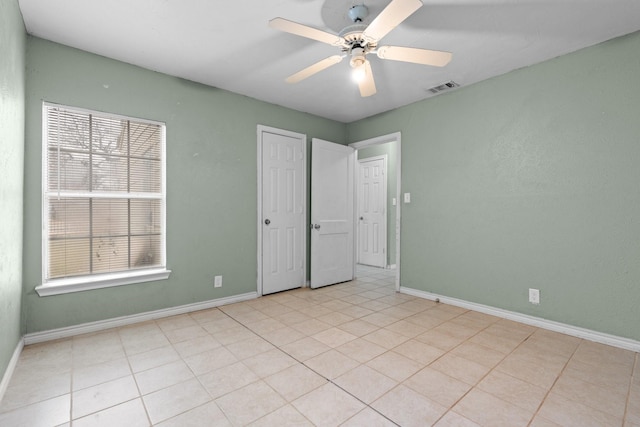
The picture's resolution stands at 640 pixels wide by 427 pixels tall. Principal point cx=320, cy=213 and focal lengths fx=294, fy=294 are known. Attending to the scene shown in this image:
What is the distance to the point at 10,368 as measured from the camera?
186cm

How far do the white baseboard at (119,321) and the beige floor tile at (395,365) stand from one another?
6.38 ft

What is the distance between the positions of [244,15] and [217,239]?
2.18 m

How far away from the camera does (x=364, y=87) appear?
2.33 meters

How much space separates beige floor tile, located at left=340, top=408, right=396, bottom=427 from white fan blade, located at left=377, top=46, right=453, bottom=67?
2125 millimetres

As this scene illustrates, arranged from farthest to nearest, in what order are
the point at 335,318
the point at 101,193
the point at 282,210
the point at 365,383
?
the point at 282,210 < the point at 335,318 < the point at 101,193 < the point at 365,383

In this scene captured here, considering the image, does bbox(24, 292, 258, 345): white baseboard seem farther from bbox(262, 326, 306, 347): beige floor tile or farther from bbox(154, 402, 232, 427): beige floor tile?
bbox(154, 402, 232, 427): beige floor tile

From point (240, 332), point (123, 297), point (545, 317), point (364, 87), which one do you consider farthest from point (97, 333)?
point (545, 317)

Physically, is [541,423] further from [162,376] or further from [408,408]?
[162,376]

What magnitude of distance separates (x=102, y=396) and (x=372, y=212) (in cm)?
467

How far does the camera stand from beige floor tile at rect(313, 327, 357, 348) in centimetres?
239

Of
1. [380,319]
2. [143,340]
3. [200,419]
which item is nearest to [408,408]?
[200,419]

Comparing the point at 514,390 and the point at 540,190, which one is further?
the point at 540,190

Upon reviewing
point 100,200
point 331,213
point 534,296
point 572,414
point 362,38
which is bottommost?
point 572,414

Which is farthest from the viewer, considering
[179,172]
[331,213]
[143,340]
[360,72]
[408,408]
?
[331,213]
